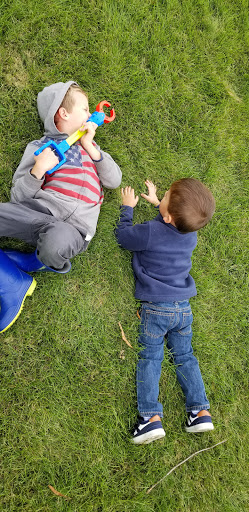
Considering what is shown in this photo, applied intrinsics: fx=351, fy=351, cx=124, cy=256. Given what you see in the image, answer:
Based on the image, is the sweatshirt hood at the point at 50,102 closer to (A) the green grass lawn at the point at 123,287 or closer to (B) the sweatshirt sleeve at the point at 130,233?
(A) the green grass lawn at the point at 123,287

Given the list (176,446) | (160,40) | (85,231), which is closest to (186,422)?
(176,446)

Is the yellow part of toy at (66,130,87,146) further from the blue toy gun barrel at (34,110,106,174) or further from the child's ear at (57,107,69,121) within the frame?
the child's ear at (57,107,69,121)

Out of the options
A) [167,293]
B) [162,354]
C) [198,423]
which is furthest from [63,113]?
[198,423]

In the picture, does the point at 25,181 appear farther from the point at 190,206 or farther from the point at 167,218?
the point at 190,206

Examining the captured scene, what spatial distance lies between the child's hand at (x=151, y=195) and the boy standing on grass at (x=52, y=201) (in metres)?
0.44

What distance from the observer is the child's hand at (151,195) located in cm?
302

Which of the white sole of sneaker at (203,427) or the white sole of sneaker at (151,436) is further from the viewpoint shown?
the white sole of sneaker at (203,427)

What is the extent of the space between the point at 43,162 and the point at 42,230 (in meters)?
0.45

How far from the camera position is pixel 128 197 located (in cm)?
297

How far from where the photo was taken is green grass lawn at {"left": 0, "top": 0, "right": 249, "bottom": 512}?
2.52 metres

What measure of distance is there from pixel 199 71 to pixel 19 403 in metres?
3.31

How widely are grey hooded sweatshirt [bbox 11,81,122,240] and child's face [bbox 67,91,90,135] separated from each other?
8 cm

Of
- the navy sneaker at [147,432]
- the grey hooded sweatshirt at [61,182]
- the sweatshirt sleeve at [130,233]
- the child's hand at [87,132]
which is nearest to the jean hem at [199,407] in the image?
the navy sneaker at [147,432]

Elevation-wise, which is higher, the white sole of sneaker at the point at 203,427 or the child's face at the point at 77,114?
the child's face at the point at 77,114
